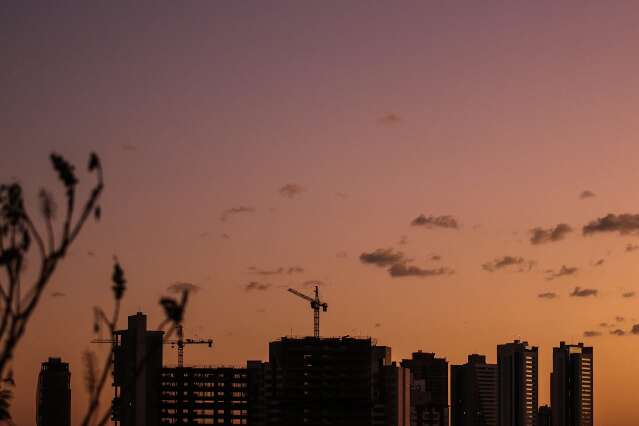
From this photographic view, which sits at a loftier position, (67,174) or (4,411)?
(67,174)

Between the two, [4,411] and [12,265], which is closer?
[12,265]

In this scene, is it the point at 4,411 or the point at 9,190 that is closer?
the point at 9,190

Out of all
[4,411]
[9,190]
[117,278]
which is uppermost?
[9,190]

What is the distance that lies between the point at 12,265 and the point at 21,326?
0.52 meters

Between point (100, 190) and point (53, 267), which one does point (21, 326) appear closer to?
point (53, 267)

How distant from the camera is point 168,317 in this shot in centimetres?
1232

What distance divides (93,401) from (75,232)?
4.59 ft

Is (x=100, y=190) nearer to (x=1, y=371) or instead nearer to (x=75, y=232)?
(x=75, y=232)

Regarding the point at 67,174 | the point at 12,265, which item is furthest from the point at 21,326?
the point at 67,174

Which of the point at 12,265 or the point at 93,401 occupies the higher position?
the point at 12,265

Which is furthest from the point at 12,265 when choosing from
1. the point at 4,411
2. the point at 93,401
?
the point at 4,411

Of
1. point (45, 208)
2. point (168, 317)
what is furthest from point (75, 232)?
point (168, 317)

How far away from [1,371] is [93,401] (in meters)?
1.02

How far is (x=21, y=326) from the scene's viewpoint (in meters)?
12.1
